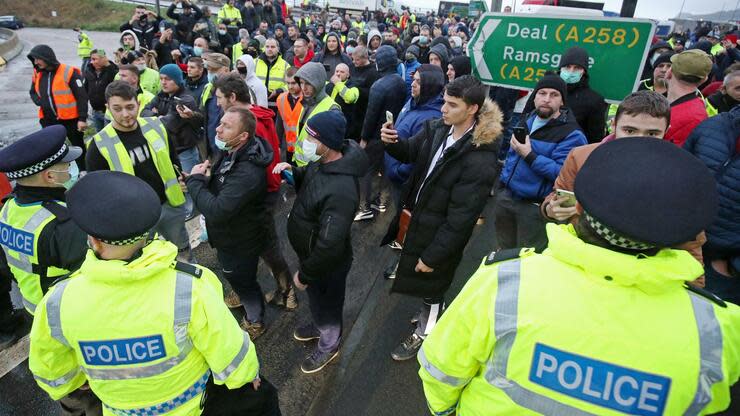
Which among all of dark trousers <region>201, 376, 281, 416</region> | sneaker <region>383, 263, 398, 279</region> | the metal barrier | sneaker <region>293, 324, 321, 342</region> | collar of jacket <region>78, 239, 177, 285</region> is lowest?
sneaker <region>383, 263, 398, 279</region>

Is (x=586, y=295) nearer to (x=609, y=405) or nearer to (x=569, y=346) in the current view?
(x=569, y=346)

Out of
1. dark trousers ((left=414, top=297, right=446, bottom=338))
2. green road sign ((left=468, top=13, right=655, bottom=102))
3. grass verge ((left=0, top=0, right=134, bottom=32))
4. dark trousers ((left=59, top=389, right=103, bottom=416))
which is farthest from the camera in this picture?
grass verge ((left=0, top=0, right=134, bottom=32))

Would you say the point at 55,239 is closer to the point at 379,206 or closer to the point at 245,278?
the point at 245,278

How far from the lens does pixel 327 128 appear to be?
261cm

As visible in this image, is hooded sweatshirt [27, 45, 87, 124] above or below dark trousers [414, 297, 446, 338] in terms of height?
above

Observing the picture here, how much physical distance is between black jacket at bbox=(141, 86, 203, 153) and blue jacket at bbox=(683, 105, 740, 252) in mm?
4755

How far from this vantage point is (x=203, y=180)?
3.02 metres

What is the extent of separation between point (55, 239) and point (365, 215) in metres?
3.52

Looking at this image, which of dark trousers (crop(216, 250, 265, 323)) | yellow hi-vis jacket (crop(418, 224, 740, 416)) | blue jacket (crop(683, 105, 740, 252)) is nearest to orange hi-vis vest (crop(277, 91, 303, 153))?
dark trousers (crop(216, 250, 265, 323))

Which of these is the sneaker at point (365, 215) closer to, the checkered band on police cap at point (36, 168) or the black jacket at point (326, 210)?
the black jacket at point (326, 210)

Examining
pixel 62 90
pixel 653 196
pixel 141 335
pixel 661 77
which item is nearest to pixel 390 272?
pixel 141 335

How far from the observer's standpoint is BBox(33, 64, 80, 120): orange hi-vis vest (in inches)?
219

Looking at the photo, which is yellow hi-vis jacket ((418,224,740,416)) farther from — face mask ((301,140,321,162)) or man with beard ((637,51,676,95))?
man with beard ((637,51,676,95))

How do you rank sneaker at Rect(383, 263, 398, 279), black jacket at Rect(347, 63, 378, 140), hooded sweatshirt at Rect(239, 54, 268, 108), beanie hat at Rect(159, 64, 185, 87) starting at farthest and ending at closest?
black jacket at Rect(347, 63, 378, 140) < hooded sweatshirt at Rect(239, 54, 268, 108) < beanie hat at Rect(159, 64, 185, 87) < sneaker at Rect(383, 263, 398, 279)
